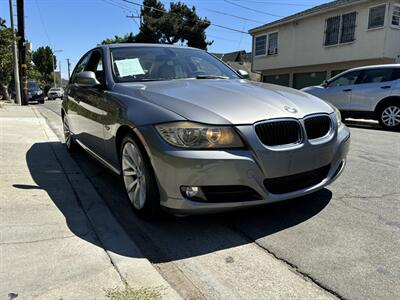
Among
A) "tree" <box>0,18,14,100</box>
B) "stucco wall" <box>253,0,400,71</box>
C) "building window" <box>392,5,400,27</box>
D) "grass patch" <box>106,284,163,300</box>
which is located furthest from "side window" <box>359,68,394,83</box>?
"tree" <box>0,18,14,100</box>

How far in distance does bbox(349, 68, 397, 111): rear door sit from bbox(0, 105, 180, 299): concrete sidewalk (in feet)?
25.5

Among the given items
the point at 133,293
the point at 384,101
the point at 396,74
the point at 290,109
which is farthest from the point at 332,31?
the point at 133,293

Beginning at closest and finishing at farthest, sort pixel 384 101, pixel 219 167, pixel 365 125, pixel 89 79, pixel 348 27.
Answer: pixel 219 167 < pixel 89 79 < pixel 384 101 < pixel 365 125 < pixel 348 27

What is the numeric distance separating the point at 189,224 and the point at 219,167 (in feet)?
2.65

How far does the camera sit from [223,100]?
10.5 feet

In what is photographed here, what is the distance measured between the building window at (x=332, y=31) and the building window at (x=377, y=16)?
83.9 inches

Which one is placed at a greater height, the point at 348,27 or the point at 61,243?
the point at 348,27

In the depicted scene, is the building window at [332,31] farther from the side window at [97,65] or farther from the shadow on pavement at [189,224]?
the shadow on pavement at [189,224]

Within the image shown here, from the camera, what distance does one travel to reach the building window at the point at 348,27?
66.7 feet

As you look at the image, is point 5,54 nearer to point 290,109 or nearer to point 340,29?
point 340,29

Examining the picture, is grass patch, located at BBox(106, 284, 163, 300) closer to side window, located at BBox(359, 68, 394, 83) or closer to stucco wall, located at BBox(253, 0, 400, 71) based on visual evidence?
side window, located at BBox(359, 68, 394, 83)

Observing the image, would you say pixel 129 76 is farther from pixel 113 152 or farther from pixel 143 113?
pixel 143 113

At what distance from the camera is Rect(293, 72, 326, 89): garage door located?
23.4 metres

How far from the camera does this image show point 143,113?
126 inches
